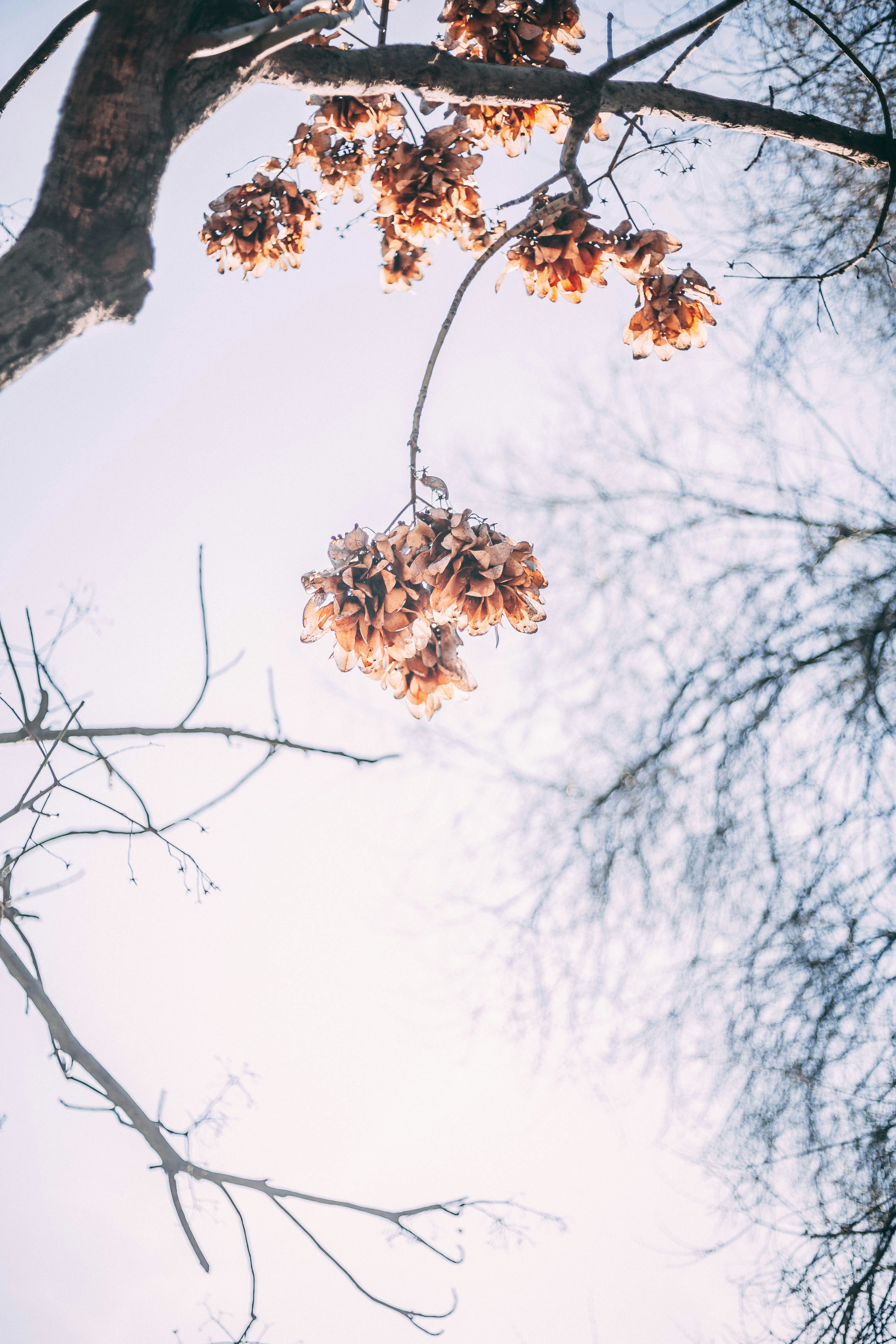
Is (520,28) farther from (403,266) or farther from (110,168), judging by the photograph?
(110,168)

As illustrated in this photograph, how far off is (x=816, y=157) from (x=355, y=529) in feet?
8.25

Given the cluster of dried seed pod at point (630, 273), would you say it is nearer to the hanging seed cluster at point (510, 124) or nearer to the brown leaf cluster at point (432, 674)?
the hanging seed cluster at point (510, 124)

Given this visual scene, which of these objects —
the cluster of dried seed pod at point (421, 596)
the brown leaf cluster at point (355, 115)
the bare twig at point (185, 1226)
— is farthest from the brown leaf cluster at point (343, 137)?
the bare twig at point (185, 1226)

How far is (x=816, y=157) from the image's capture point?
2.31 m

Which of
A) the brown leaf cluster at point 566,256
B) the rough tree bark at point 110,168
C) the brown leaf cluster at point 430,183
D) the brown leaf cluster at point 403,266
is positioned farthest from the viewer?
the brown leaf cluster at point 403,266

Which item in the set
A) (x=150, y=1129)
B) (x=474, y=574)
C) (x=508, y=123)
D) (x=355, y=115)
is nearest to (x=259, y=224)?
(x=355, y=115)

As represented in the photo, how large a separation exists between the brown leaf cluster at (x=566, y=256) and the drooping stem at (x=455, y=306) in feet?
0.06

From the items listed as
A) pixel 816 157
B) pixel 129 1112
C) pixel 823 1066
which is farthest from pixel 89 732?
pixel 816 157

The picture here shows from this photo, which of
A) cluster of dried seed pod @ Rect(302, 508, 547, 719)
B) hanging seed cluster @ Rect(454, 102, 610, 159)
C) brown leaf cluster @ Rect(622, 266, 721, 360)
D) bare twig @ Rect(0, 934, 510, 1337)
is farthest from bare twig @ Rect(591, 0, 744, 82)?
bare twig @ Rect(0, 934, 510, 1337)

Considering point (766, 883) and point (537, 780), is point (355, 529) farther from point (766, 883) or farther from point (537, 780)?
point (766, 883)

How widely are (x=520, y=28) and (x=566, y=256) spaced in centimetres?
51

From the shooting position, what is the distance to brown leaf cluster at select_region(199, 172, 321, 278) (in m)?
1.34

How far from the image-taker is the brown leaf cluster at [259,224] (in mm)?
1341

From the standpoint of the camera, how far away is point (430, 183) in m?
1.18
